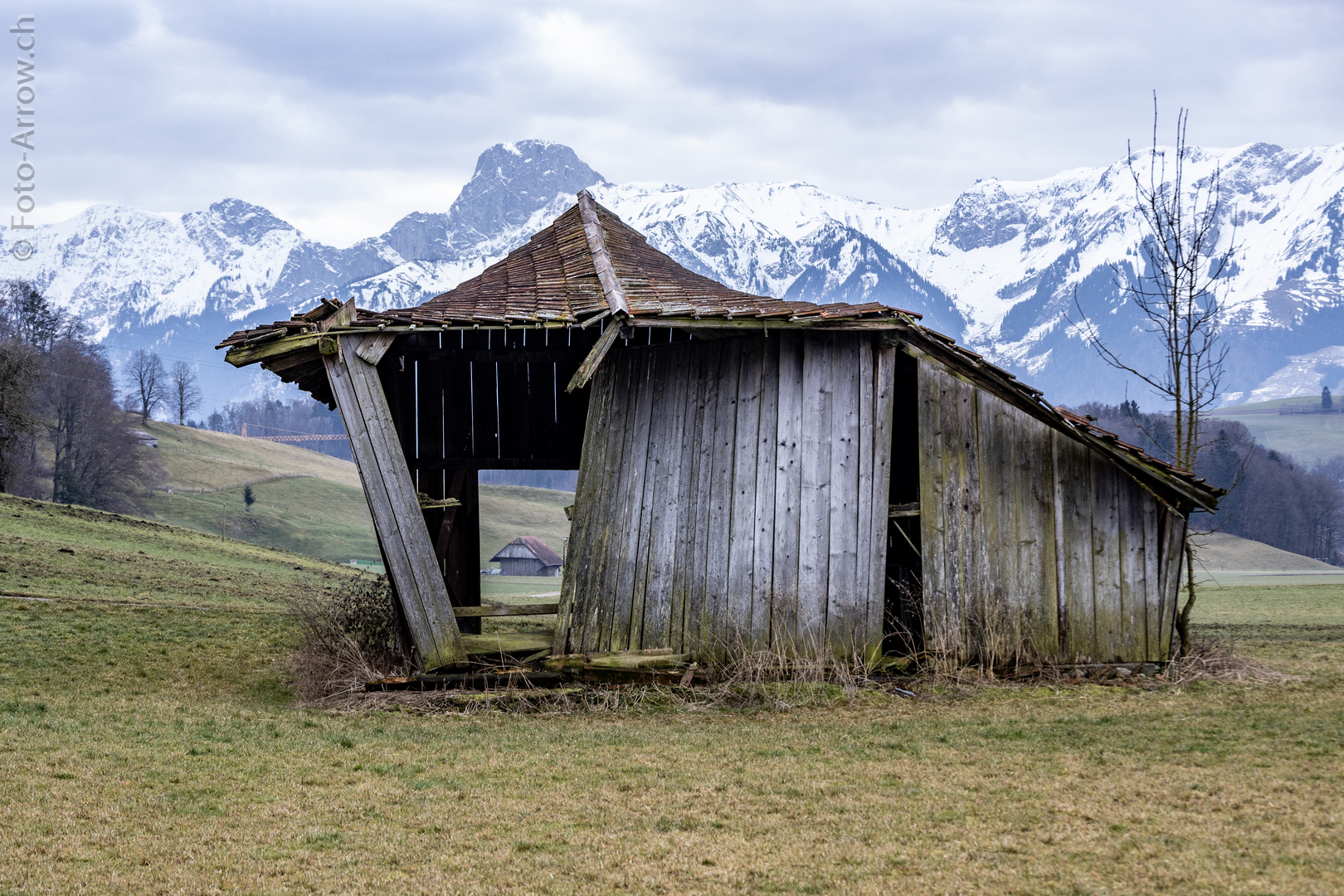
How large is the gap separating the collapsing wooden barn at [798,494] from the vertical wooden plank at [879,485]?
19 millimetres

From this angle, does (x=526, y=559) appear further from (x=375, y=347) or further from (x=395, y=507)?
(x=375, y=347)

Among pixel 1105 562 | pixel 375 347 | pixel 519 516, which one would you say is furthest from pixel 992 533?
pixel 519 516

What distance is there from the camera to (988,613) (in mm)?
10781

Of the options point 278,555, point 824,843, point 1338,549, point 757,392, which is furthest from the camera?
point 1338,549

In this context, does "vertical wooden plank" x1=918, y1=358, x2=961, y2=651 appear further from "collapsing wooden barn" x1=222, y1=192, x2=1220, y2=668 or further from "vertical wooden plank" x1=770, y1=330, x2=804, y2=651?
"vertical wooden plank" x1=770, y1=330, x2=804, y2=651

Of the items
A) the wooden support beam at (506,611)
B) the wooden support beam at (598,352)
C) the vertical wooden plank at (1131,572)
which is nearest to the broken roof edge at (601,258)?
the wooden support beam at (598,352)

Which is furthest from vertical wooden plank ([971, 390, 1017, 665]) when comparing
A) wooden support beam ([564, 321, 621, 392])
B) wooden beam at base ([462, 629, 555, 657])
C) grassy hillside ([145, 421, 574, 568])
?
grassy hillside ([145, 421, 574, 568])

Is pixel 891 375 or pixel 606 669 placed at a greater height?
pixel 891 375

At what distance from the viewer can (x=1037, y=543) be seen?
430 inches

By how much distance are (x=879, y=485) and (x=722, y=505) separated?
1.66 metres

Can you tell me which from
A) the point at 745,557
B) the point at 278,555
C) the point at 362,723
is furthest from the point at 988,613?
the point at 278,555

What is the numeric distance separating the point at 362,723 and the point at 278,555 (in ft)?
118

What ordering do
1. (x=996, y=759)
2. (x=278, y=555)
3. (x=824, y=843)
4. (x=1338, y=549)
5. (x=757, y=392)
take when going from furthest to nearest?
(x=1338, y=549) → (x=278, y=555) → (x=757, y=392) → (x=996, y=759) → (x=824, y=843)

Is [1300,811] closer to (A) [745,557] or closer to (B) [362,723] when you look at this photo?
(A) [745,557]
